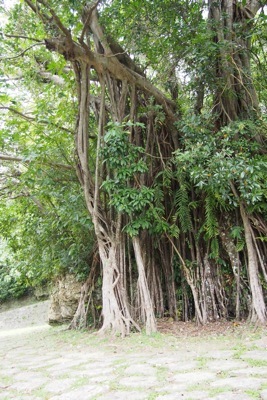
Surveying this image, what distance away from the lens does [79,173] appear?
4.63 metres

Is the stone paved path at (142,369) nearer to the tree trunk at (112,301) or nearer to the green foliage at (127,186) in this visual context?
the tree trunk at (112,301)

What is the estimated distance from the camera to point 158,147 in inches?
186

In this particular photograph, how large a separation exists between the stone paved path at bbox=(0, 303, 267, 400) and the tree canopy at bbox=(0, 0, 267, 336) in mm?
569

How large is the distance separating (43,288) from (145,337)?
27.4ft

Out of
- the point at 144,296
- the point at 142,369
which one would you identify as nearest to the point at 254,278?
the point at 144,296

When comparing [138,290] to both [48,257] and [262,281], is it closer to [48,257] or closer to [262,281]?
[262,281]

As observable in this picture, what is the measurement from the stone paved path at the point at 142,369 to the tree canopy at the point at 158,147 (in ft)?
1.87

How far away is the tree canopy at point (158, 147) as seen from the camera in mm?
3879

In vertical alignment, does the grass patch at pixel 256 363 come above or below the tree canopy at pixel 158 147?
below

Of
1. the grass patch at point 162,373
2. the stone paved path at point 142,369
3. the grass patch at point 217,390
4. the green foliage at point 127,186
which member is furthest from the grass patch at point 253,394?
the green foliage at point 127,186

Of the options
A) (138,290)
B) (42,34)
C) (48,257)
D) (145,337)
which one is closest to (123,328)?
(145,337)

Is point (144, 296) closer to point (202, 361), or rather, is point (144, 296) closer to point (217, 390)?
point (202, 361)

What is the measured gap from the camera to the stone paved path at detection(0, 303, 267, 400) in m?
1.84

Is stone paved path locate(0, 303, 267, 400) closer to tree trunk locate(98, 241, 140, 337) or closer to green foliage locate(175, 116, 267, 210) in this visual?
tree trunk locate(98, 241, 140, 337)
